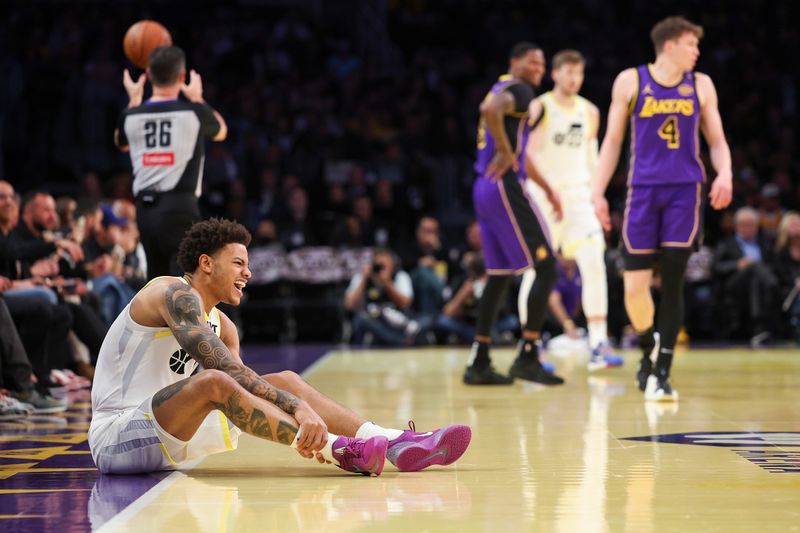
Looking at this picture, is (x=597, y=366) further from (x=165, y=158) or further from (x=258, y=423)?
(x=258, y=423)

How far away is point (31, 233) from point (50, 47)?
8.63 m

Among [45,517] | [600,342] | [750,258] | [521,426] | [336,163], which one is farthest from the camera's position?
[336,163]

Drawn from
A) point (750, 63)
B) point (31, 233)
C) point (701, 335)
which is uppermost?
point (750, 63)

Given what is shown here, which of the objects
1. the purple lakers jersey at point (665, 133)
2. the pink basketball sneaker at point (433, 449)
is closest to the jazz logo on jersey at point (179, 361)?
the pink basketball sneaker at point (433, 449)

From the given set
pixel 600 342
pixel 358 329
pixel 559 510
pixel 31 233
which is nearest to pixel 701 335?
pixel 358 329

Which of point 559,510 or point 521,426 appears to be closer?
point 559,510

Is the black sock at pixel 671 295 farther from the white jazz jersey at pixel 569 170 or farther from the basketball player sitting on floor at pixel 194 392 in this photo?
the basketball player sitting on floor at pixel 194 392

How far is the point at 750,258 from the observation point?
1259 centimetres

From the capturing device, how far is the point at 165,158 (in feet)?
21.2

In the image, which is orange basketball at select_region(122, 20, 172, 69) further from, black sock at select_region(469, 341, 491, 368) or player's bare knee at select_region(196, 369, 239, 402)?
player's bare knee at select_region(196, 369, 239, 402)

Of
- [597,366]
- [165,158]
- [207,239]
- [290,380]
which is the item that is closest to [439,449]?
[290,380]

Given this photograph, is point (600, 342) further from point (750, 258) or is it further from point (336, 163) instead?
point (336, 163)

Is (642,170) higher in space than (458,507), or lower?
higher

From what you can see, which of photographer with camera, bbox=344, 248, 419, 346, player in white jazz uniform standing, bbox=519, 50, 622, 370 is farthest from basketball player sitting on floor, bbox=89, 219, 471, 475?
photographer with camera, bbox=344, 248, 419, 346
